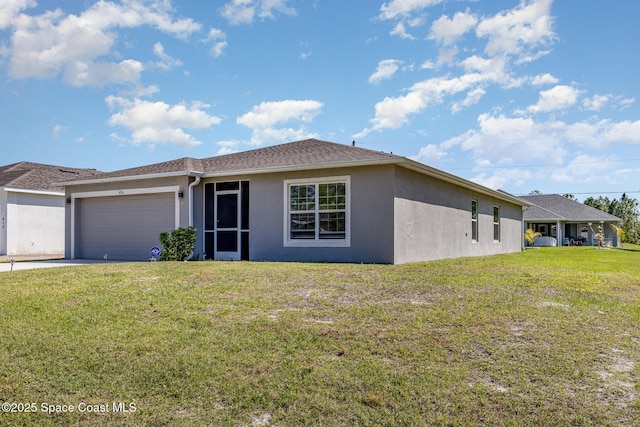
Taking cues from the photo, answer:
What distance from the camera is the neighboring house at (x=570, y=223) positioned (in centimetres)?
3953

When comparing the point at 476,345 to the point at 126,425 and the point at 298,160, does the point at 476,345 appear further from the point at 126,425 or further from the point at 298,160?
the point at 298,160

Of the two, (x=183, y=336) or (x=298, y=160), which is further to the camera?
(x=298, y=160)

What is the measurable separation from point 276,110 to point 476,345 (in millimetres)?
14878

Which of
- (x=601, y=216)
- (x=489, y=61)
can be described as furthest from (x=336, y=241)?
(x=601, y=216)

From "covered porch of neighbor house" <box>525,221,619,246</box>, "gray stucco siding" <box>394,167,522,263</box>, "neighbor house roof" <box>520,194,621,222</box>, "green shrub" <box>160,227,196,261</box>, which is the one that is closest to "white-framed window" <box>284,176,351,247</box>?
"gray stucco siding" <box>394,167,522,263</box>

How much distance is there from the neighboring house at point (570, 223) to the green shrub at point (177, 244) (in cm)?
3298

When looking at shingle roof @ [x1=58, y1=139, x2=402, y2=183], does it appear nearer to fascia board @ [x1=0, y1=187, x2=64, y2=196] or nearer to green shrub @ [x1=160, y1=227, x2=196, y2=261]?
green shrub @ [x1=160, y1=227, x2=196, y2=261]

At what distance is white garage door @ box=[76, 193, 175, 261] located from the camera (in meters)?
15.8

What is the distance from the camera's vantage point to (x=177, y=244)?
1415 cm

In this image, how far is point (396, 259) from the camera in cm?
1230

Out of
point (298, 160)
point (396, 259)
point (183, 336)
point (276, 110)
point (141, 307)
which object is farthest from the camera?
point (276, 110)

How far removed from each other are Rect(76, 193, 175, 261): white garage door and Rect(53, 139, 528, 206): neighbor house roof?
86cm

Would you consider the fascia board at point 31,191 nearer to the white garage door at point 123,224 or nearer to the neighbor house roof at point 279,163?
the neighbor house roof at point 279,163

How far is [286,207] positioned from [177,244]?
361cm
